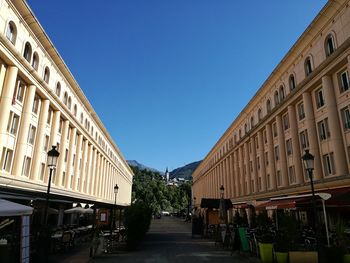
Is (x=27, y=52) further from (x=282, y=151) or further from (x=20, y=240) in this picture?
(x=282, y=151)

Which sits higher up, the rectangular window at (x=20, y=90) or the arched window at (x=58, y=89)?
the arched window at (x=58, y=89)

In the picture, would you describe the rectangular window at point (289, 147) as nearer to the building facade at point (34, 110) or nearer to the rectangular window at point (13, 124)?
the building facade at point (34, 110)

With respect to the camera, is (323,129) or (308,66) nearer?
(323,129)

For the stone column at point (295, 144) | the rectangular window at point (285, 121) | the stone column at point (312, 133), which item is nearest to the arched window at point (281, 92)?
the rectangular window at point (285, 121)

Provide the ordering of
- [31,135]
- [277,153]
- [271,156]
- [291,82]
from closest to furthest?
[31,135]
[291,82]
[277,153]
[271,156]

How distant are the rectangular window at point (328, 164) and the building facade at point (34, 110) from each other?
20.9 metres

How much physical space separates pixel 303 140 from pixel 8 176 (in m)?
26.0

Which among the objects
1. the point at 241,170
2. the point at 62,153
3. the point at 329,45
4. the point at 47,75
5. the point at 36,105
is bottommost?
the point at 62,153

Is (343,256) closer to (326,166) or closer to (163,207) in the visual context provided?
(326,166)

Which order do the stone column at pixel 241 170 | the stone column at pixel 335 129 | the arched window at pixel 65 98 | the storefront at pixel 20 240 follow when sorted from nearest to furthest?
the storefront at pixel 20 240 → the stone column at pixel 335 129 → the arched window at pixel 65 98 → the stone column at pixel 241 170

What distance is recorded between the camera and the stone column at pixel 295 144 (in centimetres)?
2977

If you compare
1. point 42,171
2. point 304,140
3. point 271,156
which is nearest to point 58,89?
point 42,171

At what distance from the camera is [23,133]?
85.2 feet

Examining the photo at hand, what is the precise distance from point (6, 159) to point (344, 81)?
27.1 metres
